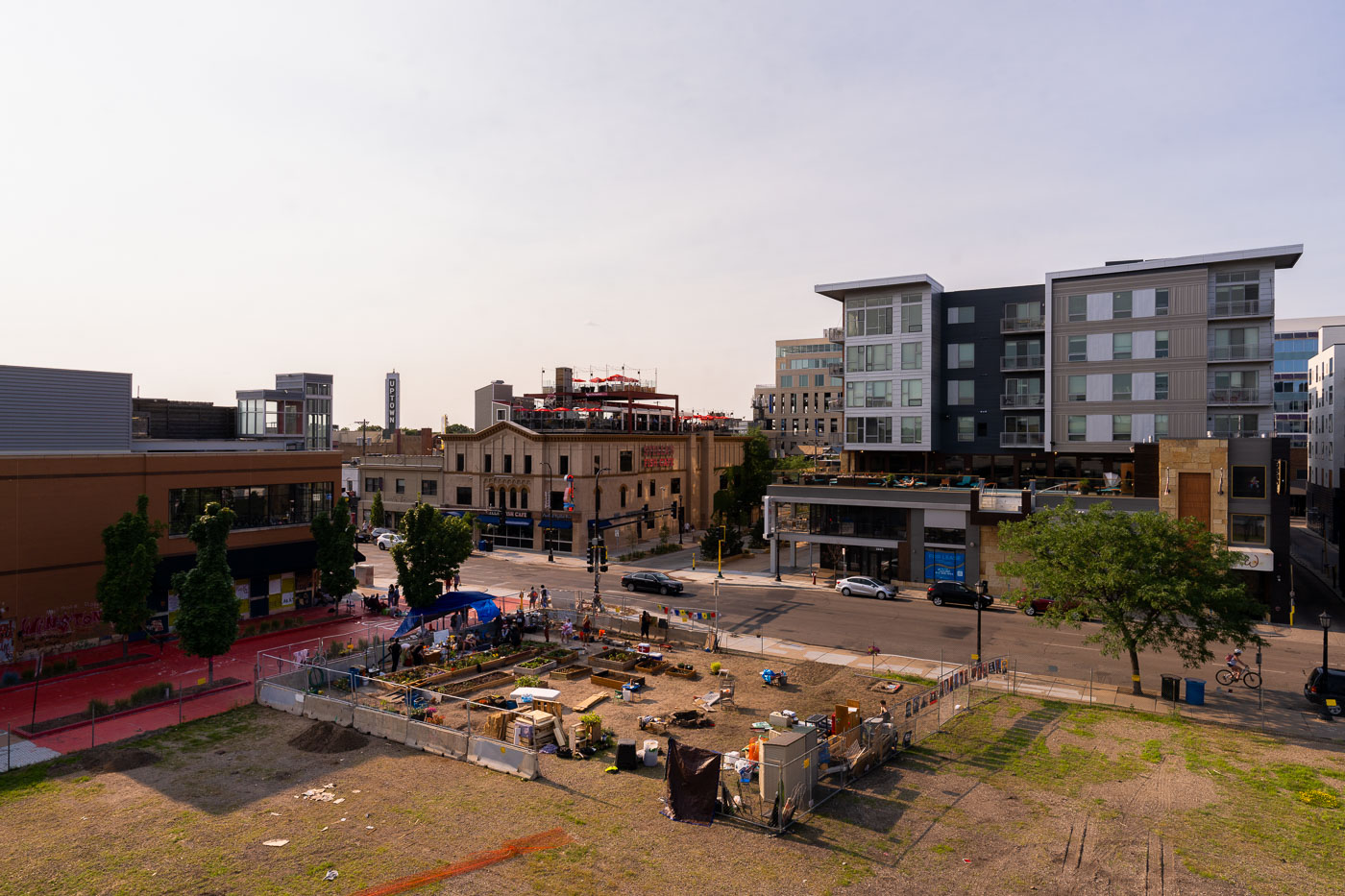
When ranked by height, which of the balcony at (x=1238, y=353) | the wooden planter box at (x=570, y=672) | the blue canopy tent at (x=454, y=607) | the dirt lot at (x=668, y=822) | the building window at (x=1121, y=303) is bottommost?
the wooden planter box at (x=570, y=672)

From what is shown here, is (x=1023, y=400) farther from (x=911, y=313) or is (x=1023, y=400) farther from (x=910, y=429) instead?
(x=911, y=313)

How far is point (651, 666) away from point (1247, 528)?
36.0 meters

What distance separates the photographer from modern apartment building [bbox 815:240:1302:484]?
53250 millimetres

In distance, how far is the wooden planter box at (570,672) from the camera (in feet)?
106

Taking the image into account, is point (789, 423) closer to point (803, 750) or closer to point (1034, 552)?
point (1034, 552)

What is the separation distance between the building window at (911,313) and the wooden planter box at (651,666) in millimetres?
40690

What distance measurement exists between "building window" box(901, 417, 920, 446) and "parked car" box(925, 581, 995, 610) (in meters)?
18.8

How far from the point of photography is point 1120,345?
186ft

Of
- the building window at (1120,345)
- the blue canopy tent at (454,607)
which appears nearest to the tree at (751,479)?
the building window at (1120,345)

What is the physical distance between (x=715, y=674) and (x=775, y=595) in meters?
18.4

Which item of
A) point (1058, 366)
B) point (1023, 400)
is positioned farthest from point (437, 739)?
point (1058, 366)

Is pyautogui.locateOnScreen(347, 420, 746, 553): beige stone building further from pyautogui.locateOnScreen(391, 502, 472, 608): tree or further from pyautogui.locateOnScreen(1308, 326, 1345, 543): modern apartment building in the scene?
pyautogui.locateOnScreen(1308, 326, 1345, 543): modern apartment building

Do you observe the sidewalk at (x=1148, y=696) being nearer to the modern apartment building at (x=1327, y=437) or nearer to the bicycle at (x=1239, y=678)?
the bicycle at (x=1239, y=678)

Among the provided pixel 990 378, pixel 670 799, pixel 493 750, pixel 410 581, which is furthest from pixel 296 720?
pixel 990 378
